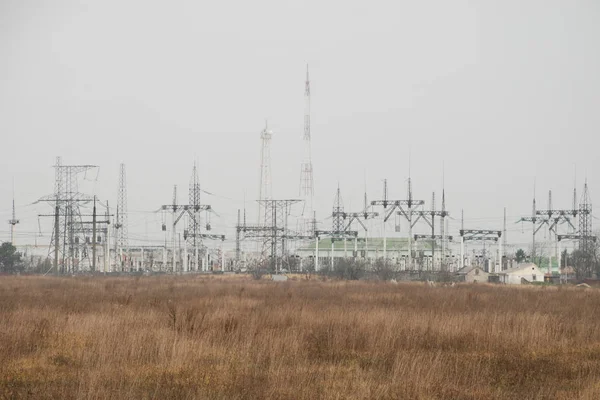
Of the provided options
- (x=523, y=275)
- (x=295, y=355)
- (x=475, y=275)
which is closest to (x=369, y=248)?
(x=523, y=275)

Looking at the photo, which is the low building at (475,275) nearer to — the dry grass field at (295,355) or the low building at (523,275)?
the low building at (523,275)

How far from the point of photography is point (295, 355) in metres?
16.9

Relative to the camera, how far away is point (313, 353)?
17594 mm

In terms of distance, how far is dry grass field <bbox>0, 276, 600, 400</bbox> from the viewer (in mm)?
13234

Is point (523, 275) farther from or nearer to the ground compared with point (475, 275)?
nearer to the ground

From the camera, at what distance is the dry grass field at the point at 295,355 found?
13.2m

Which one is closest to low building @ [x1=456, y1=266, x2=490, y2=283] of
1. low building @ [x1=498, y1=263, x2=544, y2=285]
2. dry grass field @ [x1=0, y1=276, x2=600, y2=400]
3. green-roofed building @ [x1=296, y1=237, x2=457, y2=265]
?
low building @ [x1=498, y1=263, x2=544, y2=285]

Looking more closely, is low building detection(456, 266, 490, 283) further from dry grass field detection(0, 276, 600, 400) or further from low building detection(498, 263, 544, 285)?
dry grass field detection(0, 276, 600, 400)

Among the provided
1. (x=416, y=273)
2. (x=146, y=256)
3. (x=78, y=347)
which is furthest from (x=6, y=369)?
(x=146, y=256)

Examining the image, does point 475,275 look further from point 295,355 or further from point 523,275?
point 295,355

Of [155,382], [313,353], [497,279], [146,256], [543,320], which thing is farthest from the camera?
[146,256]

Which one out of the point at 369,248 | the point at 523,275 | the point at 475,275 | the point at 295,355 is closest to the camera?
the point at 295,355

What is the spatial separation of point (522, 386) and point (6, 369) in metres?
9.20

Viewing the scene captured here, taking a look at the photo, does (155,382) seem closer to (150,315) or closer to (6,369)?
(6,369)
